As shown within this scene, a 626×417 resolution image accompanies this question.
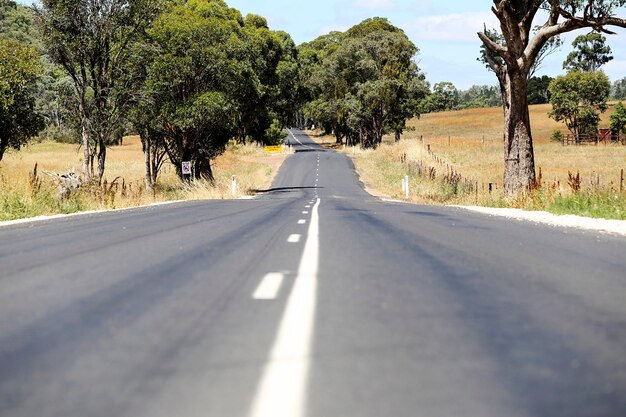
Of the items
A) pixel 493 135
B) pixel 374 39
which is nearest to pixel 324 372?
pixel 374 39

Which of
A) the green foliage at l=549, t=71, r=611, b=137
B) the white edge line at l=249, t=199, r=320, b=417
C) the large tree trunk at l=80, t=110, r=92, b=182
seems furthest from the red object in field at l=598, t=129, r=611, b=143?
the white edge line at l=249, t=199, r=320, b=417

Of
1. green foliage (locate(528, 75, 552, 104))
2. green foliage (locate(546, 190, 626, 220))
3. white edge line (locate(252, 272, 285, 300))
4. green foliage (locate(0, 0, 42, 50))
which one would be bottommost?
green foliage (locate(546, 190, 626, 220))

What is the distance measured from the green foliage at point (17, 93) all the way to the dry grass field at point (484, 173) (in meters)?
25.4

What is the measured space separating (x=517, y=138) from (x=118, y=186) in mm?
21846

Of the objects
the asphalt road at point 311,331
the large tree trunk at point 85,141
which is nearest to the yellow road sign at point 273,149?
the large tree trunk at point 85,141

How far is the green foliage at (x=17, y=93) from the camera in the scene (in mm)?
45844

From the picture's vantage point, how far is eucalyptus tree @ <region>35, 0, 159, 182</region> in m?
32.3

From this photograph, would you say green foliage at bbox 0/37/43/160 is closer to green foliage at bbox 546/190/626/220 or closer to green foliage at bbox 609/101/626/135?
green foliage at bbox 546/190/626/220

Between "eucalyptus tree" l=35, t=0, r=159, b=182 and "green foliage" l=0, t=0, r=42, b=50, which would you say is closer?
"eucalyptus tree" l=35, t=0, r=159, b=182

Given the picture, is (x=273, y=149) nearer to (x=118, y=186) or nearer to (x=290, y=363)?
(x=118, y=186)

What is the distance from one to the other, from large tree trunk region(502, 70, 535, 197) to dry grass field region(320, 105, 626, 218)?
86 centimetres

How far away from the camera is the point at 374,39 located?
272 ft

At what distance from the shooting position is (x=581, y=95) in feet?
293

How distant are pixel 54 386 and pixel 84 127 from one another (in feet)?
104
